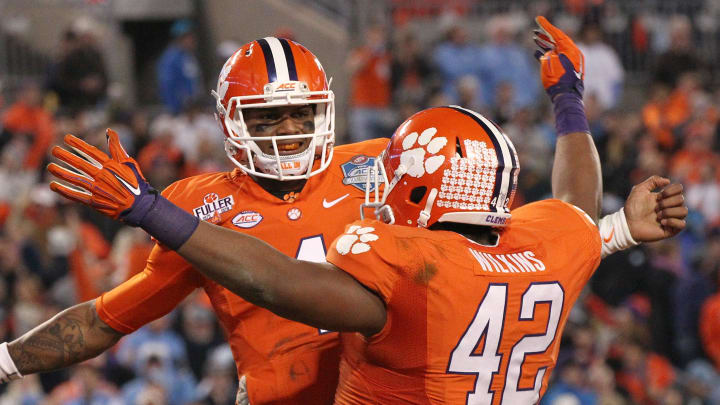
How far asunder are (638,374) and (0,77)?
8.07 meters

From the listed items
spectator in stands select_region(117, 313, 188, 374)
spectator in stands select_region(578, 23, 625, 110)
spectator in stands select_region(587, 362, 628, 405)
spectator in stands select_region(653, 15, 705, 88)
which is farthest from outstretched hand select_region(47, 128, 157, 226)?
spectator in stands select_region(653, 15, 705, 88)

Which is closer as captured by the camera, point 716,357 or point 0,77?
point 716,357

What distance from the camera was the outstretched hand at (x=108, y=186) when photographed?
3.02 m

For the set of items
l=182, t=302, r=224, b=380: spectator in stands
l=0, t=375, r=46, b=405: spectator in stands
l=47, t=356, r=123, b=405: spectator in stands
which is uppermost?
l=182, t=302, r=224, b=380: spectator in stands

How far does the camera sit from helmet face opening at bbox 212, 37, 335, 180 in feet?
12.5

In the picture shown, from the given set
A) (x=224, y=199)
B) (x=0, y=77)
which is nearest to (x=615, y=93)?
(x=0, y=77)

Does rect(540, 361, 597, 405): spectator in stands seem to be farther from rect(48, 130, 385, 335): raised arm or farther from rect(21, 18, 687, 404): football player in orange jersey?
rect(48, 130, 385, 335): raised arm

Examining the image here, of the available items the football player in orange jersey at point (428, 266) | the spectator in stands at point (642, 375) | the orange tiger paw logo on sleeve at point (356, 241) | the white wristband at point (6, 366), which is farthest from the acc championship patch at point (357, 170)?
the spectator in stands at point (642, 375)

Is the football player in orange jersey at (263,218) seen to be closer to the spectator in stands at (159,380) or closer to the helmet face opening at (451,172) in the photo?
the helmet face opening at (451,172)

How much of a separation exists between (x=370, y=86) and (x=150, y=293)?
8.19 metres

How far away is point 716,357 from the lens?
9023mm

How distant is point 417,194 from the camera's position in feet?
10.8

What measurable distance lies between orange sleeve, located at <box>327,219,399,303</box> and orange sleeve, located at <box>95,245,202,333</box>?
832 millimetres

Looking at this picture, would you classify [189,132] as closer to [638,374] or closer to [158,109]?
[158,109]
